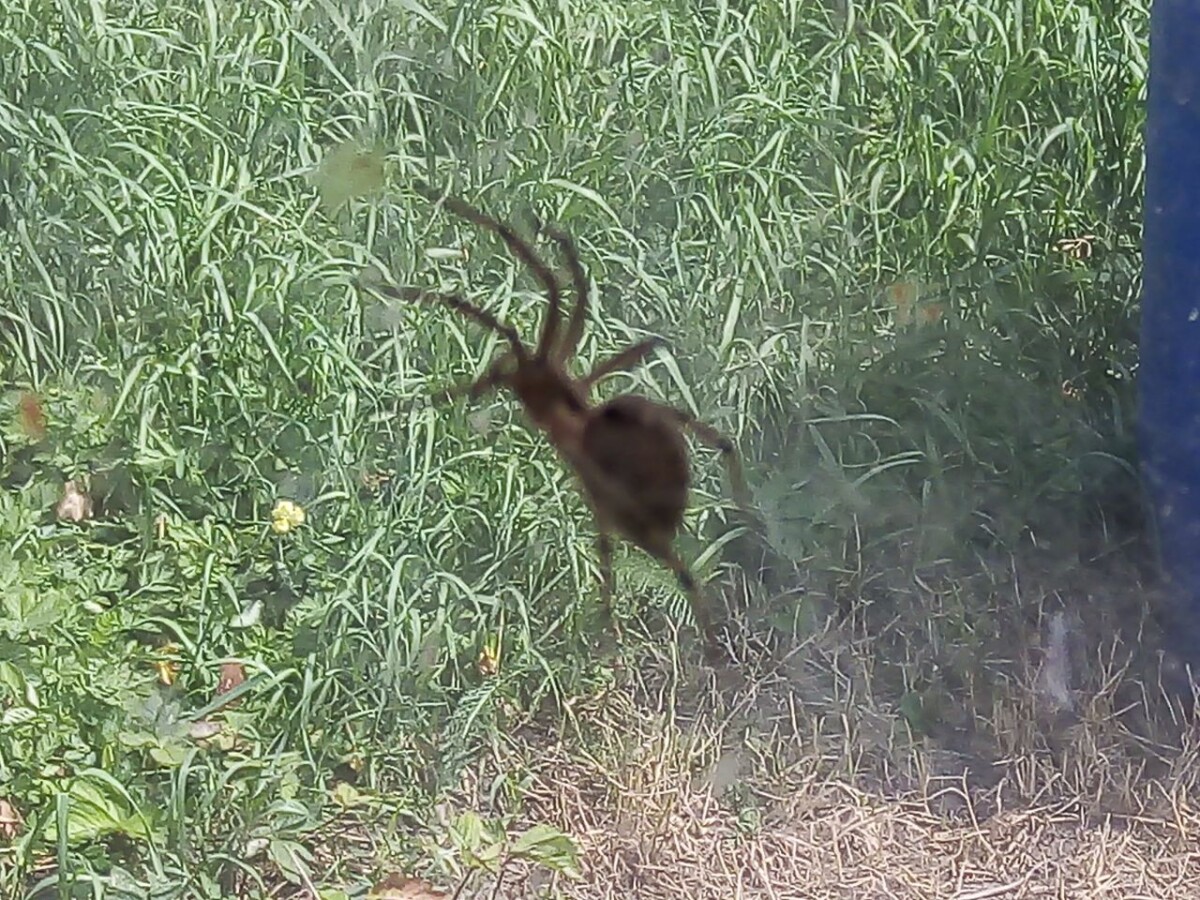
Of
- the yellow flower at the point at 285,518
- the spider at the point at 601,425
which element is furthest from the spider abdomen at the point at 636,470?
the yellow flower at the point at 285,518

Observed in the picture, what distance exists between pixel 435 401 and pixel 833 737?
30 cm

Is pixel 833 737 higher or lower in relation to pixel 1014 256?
lower

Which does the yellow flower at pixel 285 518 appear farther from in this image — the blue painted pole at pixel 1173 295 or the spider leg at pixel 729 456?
the blue painted pole at pixel 1173 295

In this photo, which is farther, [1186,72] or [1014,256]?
[1014,256]

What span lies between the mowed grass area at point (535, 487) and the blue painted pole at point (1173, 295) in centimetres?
3

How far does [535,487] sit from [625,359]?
0.10m

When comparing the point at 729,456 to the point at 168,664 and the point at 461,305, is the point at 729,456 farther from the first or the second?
the point at 168,664

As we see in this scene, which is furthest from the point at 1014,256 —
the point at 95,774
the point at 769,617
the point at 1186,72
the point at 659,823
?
the point at 95,774

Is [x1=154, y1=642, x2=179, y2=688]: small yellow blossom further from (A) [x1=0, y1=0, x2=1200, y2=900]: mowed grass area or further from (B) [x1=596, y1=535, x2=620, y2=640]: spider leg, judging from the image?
(B) [x1=596, y1=535, x2=620, y2=640]: spider leg

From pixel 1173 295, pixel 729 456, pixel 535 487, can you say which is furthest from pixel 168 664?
pixel 1173 295

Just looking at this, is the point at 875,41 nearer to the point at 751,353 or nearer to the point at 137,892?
the point at 751,353

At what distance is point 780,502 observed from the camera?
2.75 ft

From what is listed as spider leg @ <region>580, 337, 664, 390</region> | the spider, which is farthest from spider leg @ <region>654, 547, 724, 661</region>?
spider leg @ <region>580, 337, 664, 390</region>

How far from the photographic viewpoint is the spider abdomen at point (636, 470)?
0.52 meters
